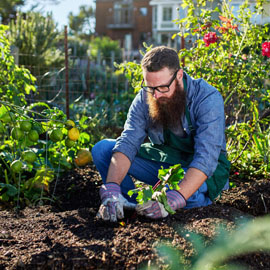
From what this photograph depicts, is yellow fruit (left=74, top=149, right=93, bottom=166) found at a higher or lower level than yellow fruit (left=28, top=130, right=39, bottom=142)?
lower

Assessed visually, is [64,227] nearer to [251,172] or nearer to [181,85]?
[181,85]

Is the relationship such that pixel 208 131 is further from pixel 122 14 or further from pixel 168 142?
pixel 122 14

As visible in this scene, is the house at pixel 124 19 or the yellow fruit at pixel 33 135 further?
the house at pixel 124 19

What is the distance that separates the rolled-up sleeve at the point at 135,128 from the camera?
2.41 meters

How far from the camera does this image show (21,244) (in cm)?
182

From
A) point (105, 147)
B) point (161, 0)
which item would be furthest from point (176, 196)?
point (161, 0)

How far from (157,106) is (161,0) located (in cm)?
2761

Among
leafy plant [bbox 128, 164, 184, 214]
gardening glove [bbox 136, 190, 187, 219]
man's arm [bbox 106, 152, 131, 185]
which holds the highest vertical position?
leafy plant [bbox 128, 164, 184, 214]

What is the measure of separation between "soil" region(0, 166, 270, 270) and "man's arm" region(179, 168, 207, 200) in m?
0.12

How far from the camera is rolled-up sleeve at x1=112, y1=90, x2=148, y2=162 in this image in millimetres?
2413

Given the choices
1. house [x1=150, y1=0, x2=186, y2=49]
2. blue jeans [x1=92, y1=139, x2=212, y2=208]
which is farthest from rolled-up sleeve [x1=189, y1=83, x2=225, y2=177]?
Result: house [x1=150, y1=0, x2=186, y2=49]

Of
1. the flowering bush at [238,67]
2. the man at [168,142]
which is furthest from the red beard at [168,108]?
the flowering bush at [238,67]

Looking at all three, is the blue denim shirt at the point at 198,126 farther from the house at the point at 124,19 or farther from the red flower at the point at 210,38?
the house at the point at 124,19

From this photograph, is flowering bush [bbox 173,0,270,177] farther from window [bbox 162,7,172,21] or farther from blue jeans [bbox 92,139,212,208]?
window [bbox 162,7,172,21]
